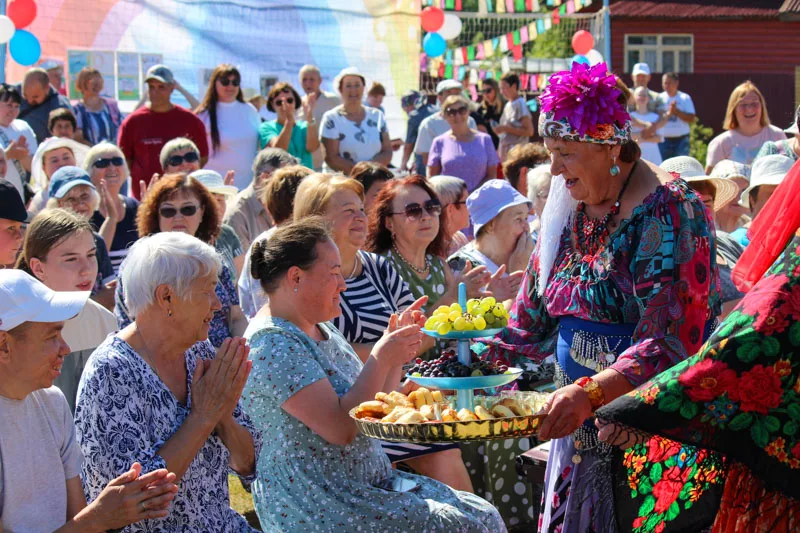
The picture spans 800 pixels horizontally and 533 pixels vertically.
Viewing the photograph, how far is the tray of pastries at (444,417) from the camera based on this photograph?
3033mm

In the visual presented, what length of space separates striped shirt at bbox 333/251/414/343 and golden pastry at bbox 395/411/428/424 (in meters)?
1.97

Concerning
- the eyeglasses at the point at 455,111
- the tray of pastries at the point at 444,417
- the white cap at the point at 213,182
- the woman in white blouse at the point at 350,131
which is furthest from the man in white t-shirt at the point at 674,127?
the tray of pastries at the point at 444,417

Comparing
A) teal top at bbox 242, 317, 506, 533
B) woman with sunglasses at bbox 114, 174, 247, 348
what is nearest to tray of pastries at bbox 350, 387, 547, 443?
teal top at bbox 242, 317, 506, 533

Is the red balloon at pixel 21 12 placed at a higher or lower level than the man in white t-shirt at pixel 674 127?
higher

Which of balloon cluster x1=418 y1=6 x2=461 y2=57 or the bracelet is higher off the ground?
balloon cluster x1=418 y1=6 x2=461 y2=57

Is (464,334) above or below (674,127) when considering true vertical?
above

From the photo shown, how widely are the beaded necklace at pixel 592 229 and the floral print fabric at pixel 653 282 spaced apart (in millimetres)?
33

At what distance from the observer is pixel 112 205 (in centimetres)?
750

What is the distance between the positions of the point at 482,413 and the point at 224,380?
2.76ft

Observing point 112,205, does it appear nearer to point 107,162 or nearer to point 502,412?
point 107,162

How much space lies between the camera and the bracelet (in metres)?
3.00

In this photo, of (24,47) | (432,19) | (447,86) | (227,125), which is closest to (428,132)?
(447,86)

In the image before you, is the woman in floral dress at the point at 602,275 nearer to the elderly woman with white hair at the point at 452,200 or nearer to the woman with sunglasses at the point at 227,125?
the elderly woman with white hair at the point at 452,200

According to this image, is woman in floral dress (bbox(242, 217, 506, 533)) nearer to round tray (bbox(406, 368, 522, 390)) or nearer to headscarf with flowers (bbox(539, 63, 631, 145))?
round tray (bbox(406, 368, 522, 390))
